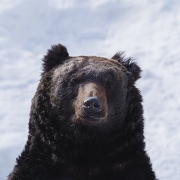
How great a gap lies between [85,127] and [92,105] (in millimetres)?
619

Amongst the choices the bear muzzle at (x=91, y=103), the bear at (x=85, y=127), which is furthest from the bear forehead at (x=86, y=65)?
the bear muzzle at (x=91, y=103)

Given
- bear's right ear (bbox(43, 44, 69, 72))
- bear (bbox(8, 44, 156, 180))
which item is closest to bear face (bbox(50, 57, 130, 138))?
bear (bbox(8, 44, 156, 180))

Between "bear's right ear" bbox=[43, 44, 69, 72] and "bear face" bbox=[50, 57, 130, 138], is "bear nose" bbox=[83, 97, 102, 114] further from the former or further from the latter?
"bear's right ear" bbox=[43, 44, 69, 72]

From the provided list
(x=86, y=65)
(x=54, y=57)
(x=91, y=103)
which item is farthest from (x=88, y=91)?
(x=54, y=57)

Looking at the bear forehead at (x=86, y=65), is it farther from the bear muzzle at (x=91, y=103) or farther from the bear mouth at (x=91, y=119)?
the bear mouth at (x=91, y=119)

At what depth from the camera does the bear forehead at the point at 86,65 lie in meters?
8.36

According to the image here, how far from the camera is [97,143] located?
7.69 meters

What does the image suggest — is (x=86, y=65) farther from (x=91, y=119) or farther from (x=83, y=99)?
(x=91, y=119)

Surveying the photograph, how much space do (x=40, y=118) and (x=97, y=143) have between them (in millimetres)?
1061

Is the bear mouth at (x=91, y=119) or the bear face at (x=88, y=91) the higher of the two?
the bear face at (x=88, y=91)

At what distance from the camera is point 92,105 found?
23.9 ft

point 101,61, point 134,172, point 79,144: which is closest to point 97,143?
point 79,144

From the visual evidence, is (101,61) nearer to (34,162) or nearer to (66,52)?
(66,52)

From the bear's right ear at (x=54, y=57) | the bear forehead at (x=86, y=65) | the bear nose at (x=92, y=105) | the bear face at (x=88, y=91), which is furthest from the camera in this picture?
the bear's right ear at (x=54, y=57)
